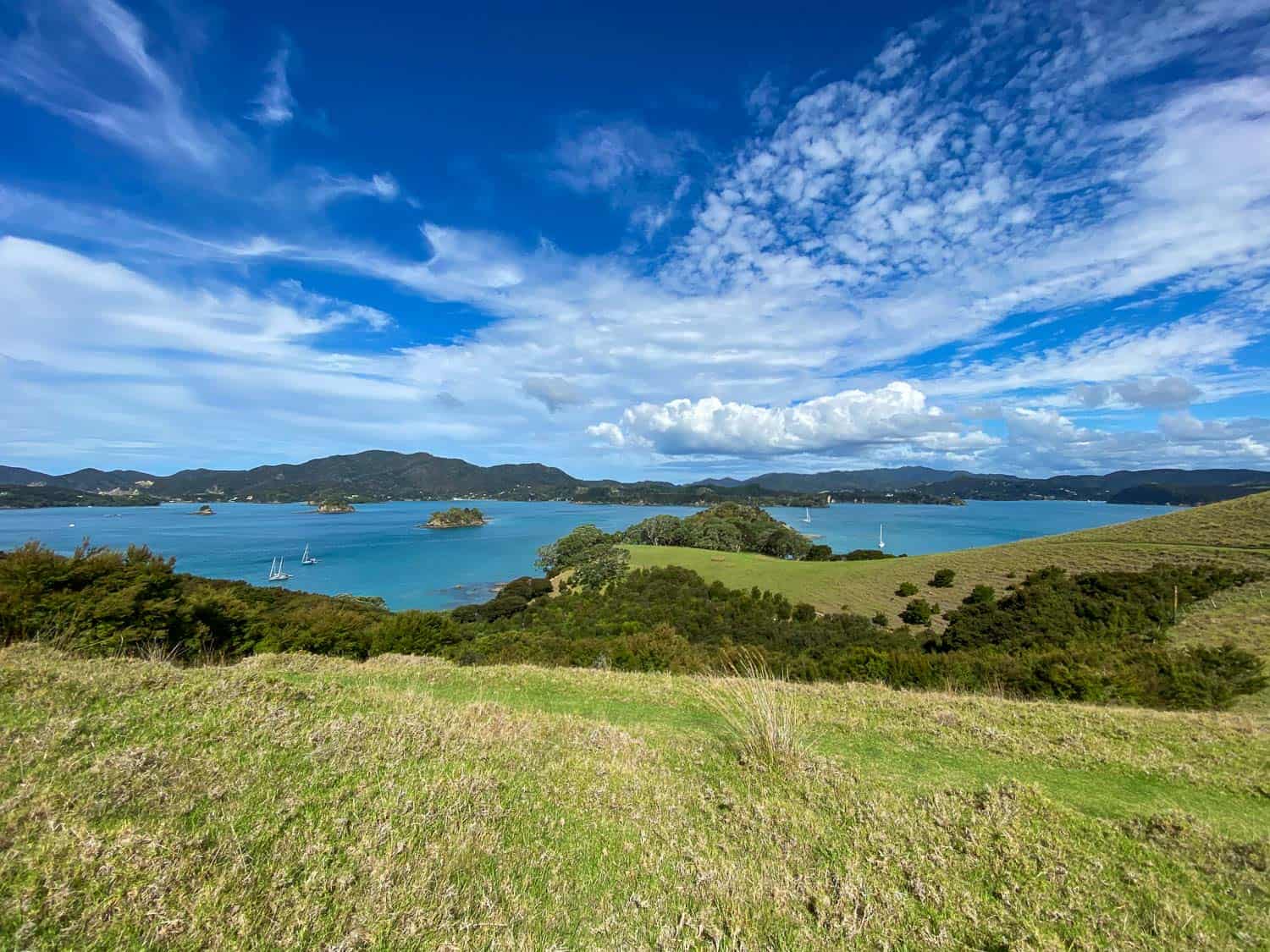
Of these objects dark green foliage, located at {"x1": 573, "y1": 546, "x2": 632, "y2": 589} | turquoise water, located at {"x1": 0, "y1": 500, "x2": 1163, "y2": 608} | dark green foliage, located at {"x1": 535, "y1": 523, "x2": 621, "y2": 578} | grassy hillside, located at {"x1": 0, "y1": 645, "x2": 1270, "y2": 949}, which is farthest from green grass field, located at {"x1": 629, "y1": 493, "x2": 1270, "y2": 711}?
turquoise water, located at {"x1": 0, "y1": 500, "x2": 1163, "y2": 608}

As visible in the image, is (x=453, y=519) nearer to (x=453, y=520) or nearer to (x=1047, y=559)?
(x=453, y=520)

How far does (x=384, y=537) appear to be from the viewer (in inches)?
4225

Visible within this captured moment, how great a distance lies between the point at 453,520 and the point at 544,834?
134 meters

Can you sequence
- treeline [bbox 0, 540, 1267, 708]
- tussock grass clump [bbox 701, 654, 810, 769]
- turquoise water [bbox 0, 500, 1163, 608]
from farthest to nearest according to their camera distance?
1. turquoise water [bbox 0, 500, 1163, 608]
2. treeline [bbox 0, 540, 1267, 708]
3. tussock grass clump [bbox 701, 654, 810, 769]

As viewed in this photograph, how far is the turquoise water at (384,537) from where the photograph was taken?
66.4 meters

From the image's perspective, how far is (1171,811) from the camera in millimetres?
4281

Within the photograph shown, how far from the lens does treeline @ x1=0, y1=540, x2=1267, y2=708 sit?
912cm

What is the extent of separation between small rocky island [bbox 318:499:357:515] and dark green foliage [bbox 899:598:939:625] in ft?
525

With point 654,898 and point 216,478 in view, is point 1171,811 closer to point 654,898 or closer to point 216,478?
point 654,898

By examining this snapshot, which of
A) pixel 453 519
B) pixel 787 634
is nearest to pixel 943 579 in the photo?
pixel 787 634

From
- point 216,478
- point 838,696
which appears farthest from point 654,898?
point 216,478

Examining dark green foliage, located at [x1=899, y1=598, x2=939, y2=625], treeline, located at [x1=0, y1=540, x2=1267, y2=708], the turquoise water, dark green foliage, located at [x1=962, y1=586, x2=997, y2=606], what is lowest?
the turquoise water

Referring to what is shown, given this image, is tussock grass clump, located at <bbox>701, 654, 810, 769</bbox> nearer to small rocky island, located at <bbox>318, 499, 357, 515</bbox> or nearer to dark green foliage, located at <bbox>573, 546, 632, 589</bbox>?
dark green foliage, located at <bbox>573, 546, 632, 589</bbox>

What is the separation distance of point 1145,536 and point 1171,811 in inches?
1367
